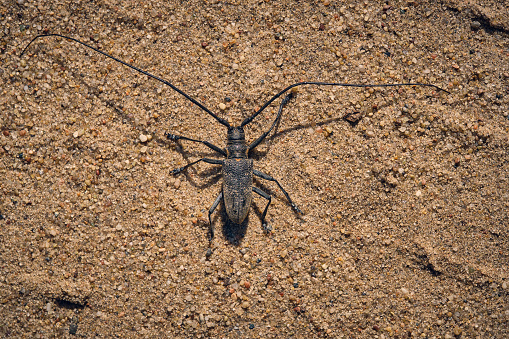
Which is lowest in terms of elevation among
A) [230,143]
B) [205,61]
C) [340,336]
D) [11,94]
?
[340,336]

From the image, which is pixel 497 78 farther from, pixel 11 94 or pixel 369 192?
pixel 11 94

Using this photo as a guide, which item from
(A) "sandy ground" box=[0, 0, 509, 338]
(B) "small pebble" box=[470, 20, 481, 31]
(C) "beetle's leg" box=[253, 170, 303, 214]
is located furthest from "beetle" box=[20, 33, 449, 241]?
(B) "small pebble" box=[470, 20, 481, 31]

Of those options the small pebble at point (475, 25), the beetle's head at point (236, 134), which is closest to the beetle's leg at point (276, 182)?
the beetle's head at point (236, 134)

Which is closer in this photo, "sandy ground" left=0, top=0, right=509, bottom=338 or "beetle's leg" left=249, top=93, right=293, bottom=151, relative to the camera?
"sandy ground" left=0, top=0, right=509, bottom=338

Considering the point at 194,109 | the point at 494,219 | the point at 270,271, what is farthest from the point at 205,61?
the point at 494,219

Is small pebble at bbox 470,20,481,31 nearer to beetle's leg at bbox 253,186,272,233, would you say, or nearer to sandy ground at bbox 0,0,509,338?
sandy ground at bbox 0,0,509,338

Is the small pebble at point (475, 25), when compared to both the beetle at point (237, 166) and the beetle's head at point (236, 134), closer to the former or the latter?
the beetle at point (237, 166)
